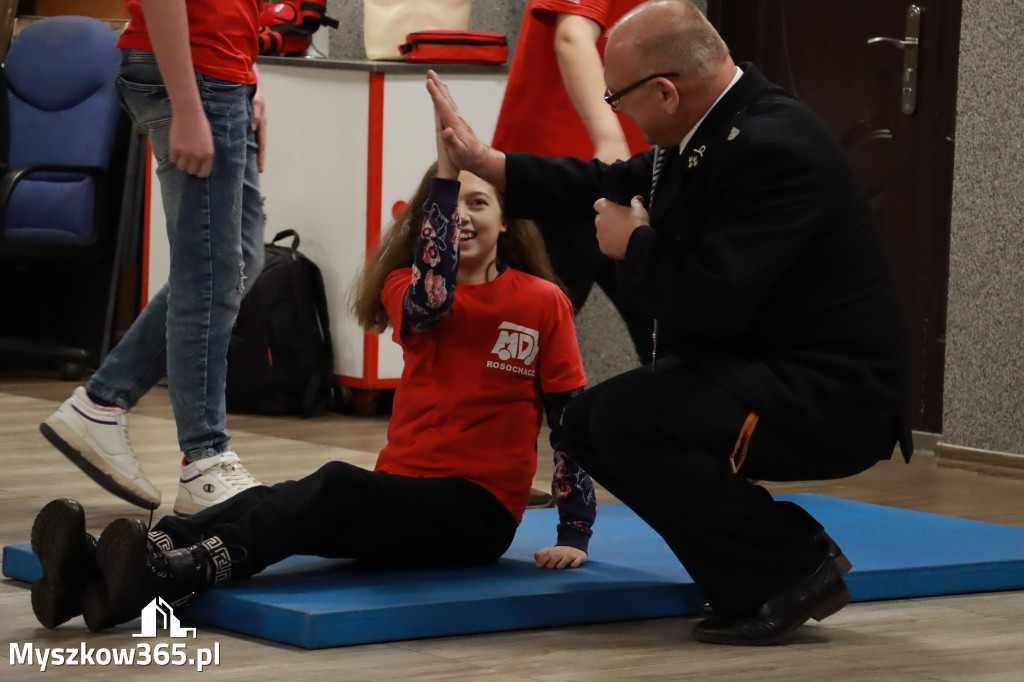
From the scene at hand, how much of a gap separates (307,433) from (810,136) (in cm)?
252

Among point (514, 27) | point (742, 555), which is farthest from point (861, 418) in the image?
point (514, 27)

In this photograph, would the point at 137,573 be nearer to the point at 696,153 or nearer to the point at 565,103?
the point at 696,153

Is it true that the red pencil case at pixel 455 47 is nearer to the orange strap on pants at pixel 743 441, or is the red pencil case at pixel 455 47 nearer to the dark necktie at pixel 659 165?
the dark necktie at pixel 659 165

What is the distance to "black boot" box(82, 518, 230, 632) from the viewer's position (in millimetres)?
2041

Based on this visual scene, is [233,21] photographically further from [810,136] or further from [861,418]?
[861,418]

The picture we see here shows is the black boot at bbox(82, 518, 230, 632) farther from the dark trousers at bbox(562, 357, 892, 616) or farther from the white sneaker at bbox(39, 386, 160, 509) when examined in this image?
the white sneaker at bbox(39, 386, 160, 509)

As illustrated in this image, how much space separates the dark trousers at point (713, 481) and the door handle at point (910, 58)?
242cm

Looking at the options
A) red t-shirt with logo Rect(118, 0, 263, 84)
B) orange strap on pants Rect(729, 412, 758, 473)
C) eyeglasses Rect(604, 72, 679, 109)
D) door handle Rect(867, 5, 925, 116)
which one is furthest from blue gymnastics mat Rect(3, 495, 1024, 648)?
door handle Rect(867, 5, 925, 116)

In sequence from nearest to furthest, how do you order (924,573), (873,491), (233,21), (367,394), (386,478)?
1. (386,478)
2. (924,573)
3. (233,21)
4. (873,491)
5. (367,394)

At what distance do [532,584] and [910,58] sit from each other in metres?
2.62

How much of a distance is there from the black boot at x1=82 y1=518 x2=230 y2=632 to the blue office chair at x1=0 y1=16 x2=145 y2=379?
11.2ft

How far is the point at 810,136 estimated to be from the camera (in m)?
2.17

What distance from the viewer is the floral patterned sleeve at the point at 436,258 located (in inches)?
91.7

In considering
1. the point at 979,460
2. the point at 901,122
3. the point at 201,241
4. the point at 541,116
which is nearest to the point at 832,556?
the point at 541,116
